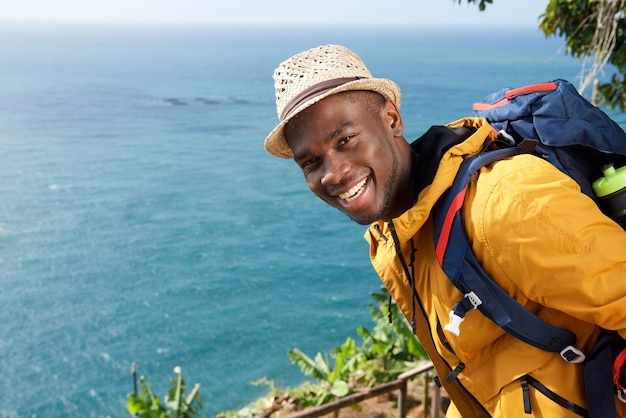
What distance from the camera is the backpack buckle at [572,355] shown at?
1.74m

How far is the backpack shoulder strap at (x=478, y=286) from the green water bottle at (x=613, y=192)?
27cm

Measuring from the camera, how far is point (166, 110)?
7569 cm

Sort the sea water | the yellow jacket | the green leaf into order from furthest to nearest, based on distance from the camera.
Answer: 1. the sea water
2. the green leaf
3. the yellow jacket

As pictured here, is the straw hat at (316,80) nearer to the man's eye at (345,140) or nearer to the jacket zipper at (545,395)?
the man's eye at (345,140)

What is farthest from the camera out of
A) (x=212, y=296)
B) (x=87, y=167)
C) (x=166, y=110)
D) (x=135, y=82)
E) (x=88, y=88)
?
(x=135, y=82)

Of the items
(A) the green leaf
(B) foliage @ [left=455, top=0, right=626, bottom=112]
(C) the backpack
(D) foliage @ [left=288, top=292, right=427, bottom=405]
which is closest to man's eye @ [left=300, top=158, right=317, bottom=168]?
(C) the backpack

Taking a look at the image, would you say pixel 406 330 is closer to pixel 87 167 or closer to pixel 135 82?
pixel 87 167

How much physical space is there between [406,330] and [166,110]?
69909 mm

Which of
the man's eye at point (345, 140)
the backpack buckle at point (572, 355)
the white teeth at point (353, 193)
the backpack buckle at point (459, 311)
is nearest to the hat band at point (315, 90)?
the man's eye at point (345, 140)

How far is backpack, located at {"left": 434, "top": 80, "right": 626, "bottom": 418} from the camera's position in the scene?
1.70 meters

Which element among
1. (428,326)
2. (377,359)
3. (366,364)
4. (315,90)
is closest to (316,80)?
(315,90)

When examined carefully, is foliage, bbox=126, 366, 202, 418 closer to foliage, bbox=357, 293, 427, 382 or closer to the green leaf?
the green leaf

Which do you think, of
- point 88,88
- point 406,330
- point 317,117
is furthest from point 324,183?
point 88,88

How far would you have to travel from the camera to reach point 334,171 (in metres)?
1.92
